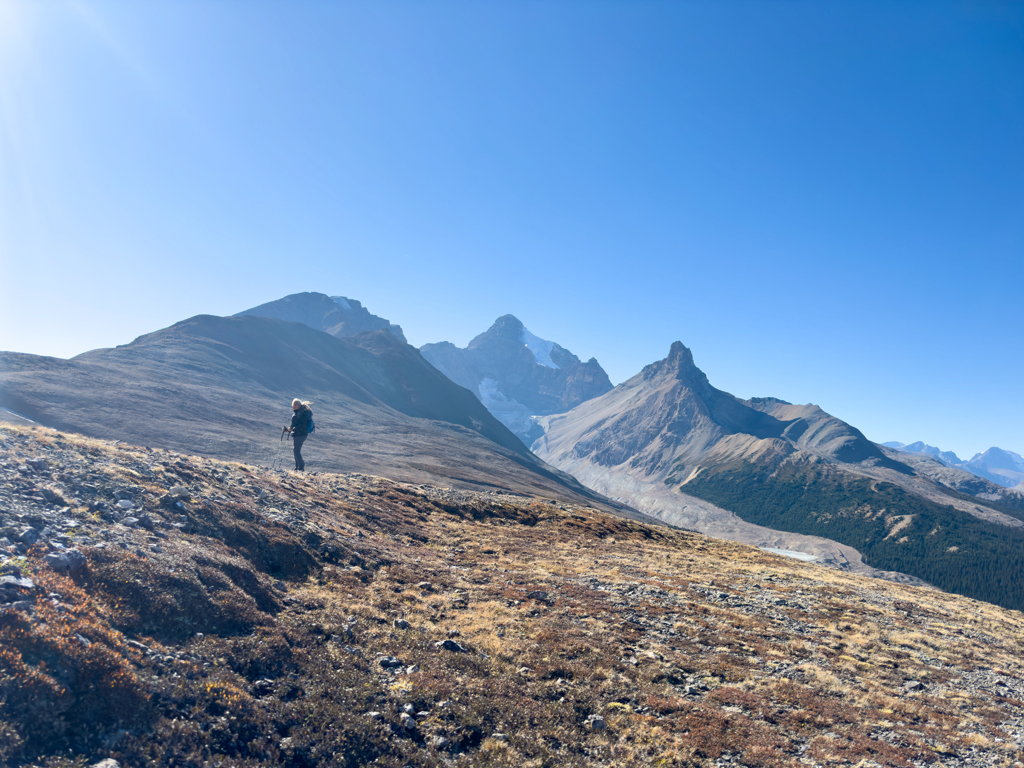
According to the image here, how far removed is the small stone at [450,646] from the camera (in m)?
13.6

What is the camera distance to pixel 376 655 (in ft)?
40.0

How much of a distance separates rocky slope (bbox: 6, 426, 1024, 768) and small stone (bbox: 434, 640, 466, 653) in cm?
6

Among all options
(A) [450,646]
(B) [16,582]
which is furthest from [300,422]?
(B) [16,582]

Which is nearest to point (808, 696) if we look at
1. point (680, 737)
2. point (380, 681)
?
point (680, 737)

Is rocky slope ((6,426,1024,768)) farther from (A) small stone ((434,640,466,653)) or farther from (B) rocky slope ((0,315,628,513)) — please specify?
(B) rocky slope ((0,315,628,513))

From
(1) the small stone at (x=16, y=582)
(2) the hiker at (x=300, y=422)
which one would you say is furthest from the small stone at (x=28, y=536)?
(2) the hiker at (x=300, y=422)

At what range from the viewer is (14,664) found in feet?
22.9

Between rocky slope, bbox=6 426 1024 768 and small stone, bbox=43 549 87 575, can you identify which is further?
small stone, bbox=43 549 87 575

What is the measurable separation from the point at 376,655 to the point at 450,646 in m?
2.45

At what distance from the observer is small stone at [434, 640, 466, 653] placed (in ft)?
44.8

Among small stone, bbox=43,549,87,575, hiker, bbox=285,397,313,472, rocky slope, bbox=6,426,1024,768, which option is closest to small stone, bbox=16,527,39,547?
rocky slope, bbox=6,426,1024,768

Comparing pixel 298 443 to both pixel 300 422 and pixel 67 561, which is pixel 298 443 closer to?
pixel 300 422

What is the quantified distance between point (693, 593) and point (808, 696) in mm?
11310

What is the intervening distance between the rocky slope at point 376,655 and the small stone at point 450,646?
56 millimetres
